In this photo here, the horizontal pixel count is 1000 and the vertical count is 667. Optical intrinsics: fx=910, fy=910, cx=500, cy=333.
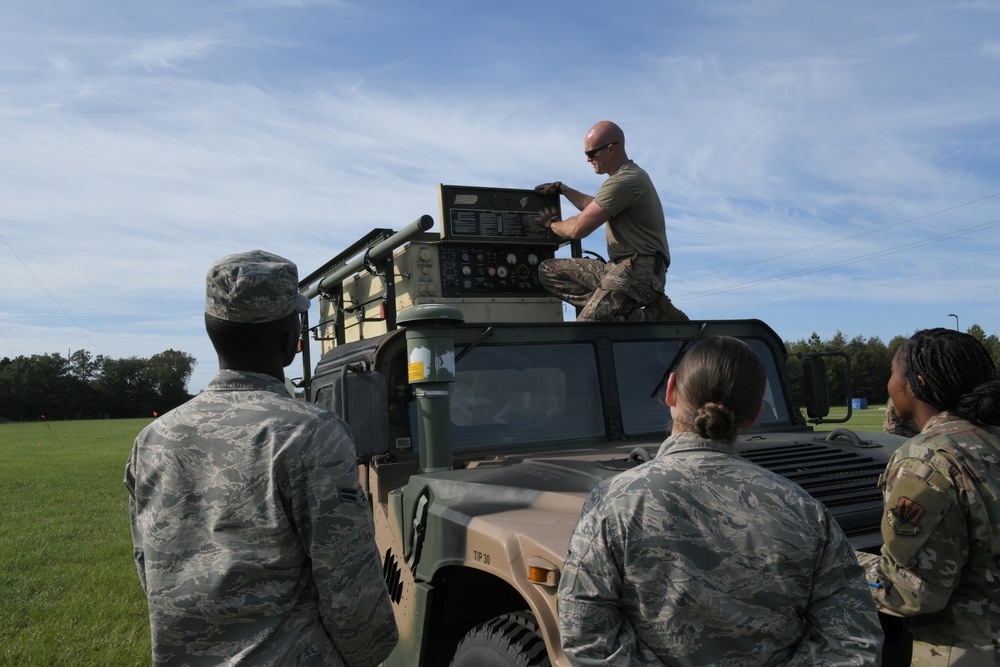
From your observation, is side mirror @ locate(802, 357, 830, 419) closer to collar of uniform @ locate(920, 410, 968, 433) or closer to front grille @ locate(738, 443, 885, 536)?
front grille @ locate(738, 443, 885, 536)

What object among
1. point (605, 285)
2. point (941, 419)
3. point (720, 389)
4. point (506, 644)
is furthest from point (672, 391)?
point (605, 285)

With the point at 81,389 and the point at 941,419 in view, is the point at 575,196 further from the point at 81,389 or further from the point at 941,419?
the point at 81,389

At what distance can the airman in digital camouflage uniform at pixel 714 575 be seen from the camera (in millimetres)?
1636

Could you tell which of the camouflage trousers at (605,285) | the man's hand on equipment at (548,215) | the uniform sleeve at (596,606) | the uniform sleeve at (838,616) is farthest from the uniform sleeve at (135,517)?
the man's hand on equipment at (548,215)

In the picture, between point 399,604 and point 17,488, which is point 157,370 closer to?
point 17,488

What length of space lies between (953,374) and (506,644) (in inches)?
55.0

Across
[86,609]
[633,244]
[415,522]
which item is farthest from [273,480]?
[86,609]

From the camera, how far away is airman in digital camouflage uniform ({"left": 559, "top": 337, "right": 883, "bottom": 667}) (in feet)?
5.37

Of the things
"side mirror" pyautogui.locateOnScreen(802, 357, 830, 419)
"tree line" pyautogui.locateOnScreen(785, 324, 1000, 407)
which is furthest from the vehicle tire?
"tree line" pyautogui.locateOnScreen(785, 324, 1000, 407)

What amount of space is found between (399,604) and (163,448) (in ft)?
5.36

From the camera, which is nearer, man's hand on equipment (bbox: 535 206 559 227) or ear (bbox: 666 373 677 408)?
ear (bbox: 666 373 677 408)

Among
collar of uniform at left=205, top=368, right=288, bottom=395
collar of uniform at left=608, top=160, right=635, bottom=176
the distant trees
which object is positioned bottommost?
collar of uniform at left=205, top=368, right=288, bottom=395

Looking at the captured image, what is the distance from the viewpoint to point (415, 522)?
313cm

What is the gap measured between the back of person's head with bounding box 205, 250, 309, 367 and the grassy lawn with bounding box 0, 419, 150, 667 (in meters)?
4.12
